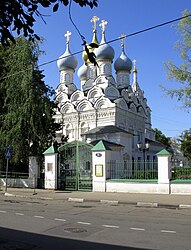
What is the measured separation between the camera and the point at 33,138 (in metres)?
22.8

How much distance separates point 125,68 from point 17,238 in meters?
44.1

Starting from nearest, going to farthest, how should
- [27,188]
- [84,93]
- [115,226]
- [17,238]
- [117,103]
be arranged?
[17,238]
[115,226]
[27,188]
[117,103]
[84,93]

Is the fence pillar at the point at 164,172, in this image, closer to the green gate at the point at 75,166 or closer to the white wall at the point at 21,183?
the green gate at the point at 75,166

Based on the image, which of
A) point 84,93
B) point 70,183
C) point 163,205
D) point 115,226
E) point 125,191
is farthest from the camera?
point 84,93

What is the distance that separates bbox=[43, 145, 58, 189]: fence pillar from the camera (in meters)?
20.7

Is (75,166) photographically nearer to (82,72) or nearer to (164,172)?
(164,172)

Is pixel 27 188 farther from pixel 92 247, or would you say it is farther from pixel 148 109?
pixel 148 109

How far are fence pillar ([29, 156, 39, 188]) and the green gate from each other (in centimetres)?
198

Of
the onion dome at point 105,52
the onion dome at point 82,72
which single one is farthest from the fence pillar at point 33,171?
the onion dome at point 82,72

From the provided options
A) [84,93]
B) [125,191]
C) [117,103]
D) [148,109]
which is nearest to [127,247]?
[125,191]

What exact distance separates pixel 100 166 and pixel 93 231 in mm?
11330

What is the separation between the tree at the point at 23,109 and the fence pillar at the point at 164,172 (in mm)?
9377

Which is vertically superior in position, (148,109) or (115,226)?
Result: (148,109)

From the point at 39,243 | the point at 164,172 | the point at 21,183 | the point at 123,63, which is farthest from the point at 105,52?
the point at 39,243
